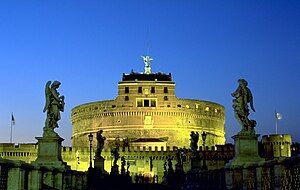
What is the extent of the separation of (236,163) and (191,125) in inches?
4098

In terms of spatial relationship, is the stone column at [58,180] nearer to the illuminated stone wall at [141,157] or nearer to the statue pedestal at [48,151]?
the statue pedestal at [48,151]

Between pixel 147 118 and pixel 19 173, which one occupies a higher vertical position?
pixel 147 118

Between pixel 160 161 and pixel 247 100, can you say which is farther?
pixel 160 161

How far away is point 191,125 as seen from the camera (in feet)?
418

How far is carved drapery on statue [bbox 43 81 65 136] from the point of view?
24.3 m

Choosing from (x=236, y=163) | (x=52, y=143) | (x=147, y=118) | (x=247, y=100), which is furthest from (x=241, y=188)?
(x=147, y=118)

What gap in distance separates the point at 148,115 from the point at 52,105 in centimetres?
9909

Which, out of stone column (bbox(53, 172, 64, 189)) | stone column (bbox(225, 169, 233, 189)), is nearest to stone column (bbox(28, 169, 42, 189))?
stone column (bbox(53, 172, 64, 189))

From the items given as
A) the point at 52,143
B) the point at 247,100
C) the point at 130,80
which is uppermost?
the point at 130,80

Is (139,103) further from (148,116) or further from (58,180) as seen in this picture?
(58,180)

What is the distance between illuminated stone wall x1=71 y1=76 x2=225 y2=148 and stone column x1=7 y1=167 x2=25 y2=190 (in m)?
107

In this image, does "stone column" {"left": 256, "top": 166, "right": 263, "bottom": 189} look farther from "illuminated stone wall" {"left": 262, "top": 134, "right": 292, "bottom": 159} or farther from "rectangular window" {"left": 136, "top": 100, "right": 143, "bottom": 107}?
"rectangular window" {"left": 136, "top": 100, "right": 143, "bottom": 107}

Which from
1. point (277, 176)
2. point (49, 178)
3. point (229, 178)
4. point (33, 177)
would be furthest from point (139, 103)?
point (277, 176)

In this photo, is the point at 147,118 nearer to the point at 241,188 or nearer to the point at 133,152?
the point at 133,152
